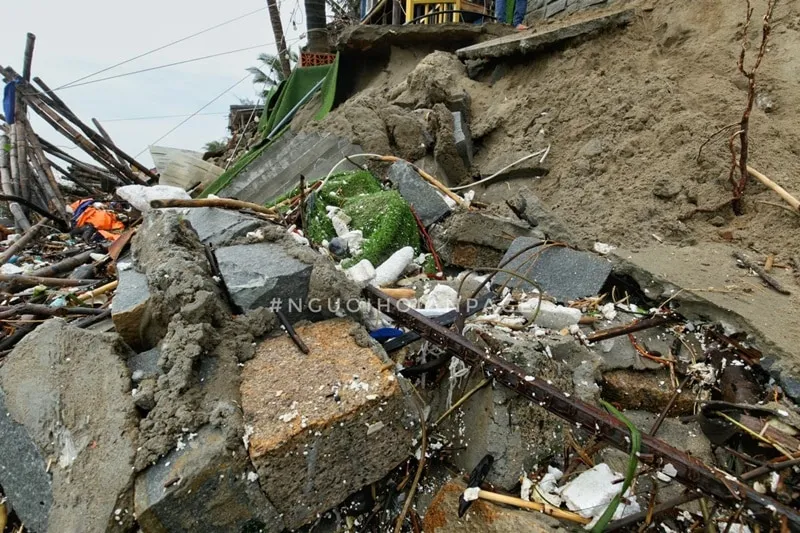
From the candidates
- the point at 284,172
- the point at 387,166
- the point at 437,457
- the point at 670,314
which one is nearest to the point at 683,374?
the point at 670,314

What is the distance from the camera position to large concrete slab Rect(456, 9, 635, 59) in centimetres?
438

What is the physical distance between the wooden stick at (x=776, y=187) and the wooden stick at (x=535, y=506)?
248cm

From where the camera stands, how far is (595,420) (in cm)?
146

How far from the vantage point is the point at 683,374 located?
208 cm

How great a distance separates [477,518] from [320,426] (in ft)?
2.15

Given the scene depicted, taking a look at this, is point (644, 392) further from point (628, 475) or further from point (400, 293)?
point (400, 293)

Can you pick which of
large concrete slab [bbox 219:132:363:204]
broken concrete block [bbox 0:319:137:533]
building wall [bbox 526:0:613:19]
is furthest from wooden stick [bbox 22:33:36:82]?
building wall [bbox 526:0:613:19]

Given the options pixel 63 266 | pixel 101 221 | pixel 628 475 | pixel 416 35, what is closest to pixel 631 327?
pixel 628 475

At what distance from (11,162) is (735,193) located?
25.6ft

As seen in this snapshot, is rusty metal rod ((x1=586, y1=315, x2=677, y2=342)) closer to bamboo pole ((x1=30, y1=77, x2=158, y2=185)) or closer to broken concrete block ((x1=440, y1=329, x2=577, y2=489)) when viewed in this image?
broken concrete block ((x1=440, y1=329, x2=577, y2=489))

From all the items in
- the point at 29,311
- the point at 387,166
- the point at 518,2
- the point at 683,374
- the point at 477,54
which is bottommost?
the point at 683,374

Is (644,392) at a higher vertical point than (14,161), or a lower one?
lower

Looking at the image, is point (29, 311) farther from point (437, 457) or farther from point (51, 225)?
point (51, 225)

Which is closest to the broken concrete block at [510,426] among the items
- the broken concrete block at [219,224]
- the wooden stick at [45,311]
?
the broken concrete block at [219,224]
